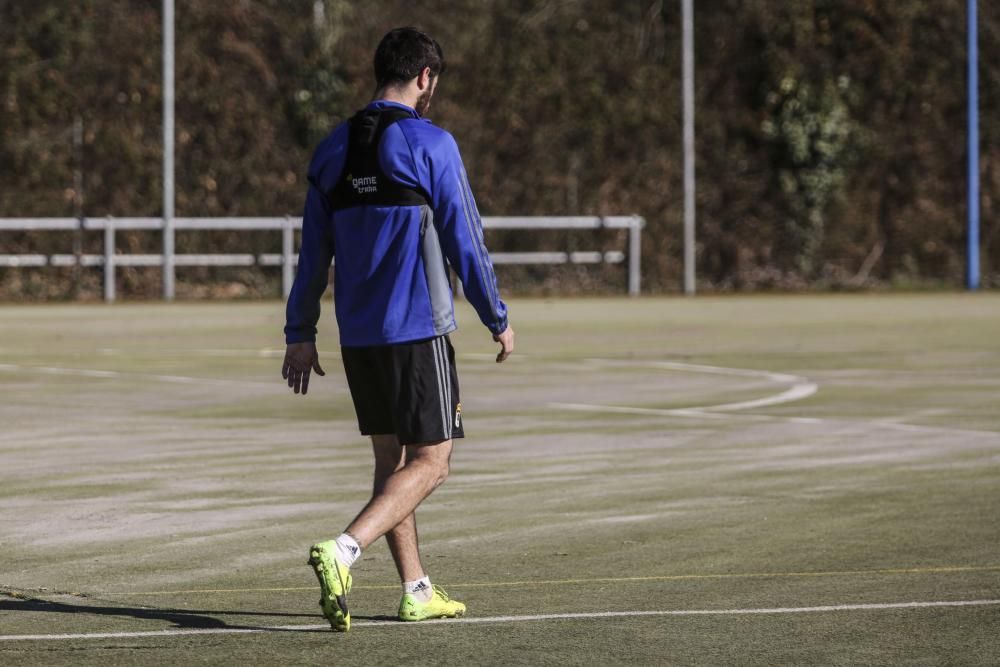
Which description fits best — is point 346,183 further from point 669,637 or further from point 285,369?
point 669,637

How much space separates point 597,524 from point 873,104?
30.2m

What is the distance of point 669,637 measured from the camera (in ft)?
23.1

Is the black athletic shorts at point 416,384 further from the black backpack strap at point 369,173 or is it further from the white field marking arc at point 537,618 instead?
the white field marking arc at point 537,618

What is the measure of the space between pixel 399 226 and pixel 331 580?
116 cm

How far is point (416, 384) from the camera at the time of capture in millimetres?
7191

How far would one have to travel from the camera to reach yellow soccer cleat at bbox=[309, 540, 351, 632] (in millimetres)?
6871

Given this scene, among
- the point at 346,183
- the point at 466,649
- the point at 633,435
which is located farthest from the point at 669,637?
the point at 633,435

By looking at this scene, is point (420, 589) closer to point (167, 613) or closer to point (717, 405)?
point (167, 613)

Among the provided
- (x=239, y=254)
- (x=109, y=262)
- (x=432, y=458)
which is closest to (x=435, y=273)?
(x=432, y=458)

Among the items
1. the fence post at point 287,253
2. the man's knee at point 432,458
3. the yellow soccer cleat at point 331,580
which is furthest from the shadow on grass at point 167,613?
the fence post at point 287,253

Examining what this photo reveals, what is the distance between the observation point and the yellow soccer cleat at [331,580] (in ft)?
22.5

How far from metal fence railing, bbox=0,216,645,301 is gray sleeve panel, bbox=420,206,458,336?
1041 inches

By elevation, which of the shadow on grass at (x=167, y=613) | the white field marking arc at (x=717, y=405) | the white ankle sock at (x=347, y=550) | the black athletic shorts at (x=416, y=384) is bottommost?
the shadow on grass at (x=167, y=613)

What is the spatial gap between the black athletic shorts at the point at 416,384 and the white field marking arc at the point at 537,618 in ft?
2.09
